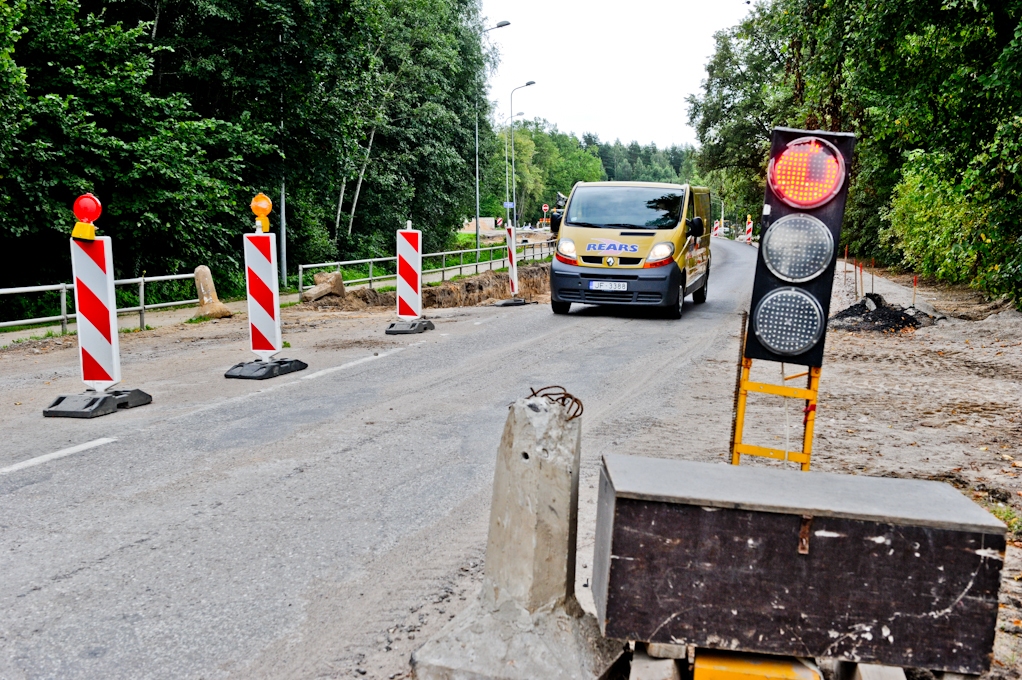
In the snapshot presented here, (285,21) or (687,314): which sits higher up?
(285,21)

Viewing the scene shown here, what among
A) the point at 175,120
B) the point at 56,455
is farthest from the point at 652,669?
the point at 175,120

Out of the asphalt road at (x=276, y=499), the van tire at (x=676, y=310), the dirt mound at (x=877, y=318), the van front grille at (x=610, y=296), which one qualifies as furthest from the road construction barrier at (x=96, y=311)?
the dirt mound at (x=877, y=318)

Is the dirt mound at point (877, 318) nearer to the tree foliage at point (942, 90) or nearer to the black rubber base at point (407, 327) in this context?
the tree foliage at point (942, 90)

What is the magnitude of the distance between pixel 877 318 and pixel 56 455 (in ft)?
44.0

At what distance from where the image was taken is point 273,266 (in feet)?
32.6

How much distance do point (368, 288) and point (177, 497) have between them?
17274 mm

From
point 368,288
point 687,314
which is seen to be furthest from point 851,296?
point 368,288

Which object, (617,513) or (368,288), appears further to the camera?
(368,288)

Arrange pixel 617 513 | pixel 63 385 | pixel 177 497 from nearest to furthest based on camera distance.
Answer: pixel 617 513, pixel 177 497, pixel 63 385

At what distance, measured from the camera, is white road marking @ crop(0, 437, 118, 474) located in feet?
19.6

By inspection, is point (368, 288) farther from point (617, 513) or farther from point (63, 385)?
point (617, 513)

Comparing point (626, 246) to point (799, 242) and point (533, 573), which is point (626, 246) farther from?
point (533, 573)

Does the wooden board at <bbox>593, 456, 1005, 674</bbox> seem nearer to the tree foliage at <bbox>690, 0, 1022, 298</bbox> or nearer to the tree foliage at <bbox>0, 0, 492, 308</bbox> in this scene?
the tree foliage at <bbox>690, 0, 1022, 298</bbox>

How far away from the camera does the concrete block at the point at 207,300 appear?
16250 millimetres
